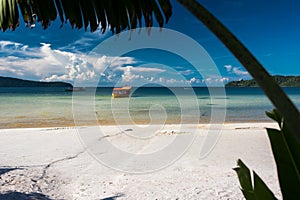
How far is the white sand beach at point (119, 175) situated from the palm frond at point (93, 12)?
300cm

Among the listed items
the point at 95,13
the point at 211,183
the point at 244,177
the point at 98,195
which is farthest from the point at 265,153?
the point at 95,13

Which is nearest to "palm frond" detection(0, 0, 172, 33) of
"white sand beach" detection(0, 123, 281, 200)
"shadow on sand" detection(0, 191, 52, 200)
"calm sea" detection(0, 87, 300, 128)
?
"shadow on sand" detection(0, 191, 52, 200)

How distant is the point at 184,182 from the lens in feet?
14.7

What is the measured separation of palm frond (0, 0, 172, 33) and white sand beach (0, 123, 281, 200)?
2997mm

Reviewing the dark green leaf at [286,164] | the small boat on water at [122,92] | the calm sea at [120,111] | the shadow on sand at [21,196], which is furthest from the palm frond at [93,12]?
the small boat on water at [122,92]

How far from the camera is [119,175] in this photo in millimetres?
4953

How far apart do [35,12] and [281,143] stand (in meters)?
1.30

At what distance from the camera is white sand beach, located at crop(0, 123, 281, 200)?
4.03 meters

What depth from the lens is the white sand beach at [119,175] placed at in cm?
403

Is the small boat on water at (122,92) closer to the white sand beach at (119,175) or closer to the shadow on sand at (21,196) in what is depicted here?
the white sand beach at (119,175)

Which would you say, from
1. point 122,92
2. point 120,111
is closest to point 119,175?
point 120,111

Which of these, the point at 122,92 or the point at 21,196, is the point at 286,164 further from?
the point at 122,92

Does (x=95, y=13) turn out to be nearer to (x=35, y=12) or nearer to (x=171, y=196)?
(x=35, y=12)

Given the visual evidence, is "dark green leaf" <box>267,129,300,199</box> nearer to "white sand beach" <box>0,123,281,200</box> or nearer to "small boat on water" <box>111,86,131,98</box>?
"white sand beach" <box>0,123,281,200</box>
